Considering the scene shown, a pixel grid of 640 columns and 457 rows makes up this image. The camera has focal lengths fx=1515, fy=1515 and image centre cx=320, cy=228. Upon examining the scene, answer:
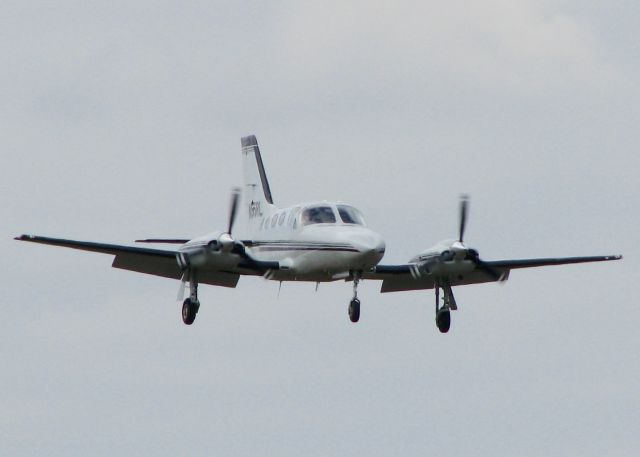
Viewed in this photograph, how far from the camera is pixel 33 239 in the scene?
40.3 m

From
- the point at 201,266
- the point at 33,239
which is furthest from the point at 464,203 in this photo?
the point at 33,239

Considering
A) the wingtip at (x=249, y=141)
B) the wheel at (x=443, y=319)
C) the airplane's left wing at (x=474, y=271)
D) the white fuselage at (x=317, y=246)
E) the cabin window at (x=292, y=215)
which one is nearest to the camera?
the white fuselage at (x=317, y=246)

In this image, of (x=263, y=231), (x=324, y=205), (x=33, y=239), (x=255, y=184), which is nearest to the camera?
(x=33, y=239)

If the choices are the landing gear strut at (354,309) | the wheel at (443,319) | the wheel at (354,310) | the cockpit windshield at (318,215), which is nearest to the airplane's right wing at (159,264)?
the cockpit windshield at (318,215)

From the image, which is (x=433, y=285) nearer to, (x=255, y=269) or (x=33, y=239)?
(x=255, y=269)

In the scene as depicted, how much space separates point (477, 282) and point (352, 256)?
747cm

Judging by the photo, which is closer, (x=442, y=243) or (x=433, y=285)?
(x=442, y=243)

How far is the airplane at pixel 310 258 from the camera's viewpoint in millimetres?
42094

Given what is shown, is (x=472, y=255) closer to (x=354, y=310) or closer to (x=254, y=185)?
(x=354, y=310)

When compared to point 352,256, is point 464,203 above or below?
above

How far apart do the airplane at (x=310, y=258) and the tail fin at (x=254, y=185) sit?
71.2 inches

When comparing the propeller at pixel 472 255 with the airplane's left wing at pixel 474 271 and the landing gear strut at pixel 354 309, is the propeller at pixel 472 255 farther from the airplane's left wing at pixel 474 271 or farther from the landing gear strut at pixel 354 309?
the landing gear strut at pixel 354 309

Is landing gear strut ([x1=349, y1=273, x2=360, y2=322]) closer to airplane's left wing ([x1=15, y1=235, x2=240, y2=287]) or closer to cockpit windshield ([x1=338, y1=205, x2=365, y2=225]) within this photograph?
cockpit windshield ([x1=338, y1=205, x2=365, y2=225])

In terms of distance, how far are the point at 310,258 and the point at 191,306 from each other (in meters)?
3.78
